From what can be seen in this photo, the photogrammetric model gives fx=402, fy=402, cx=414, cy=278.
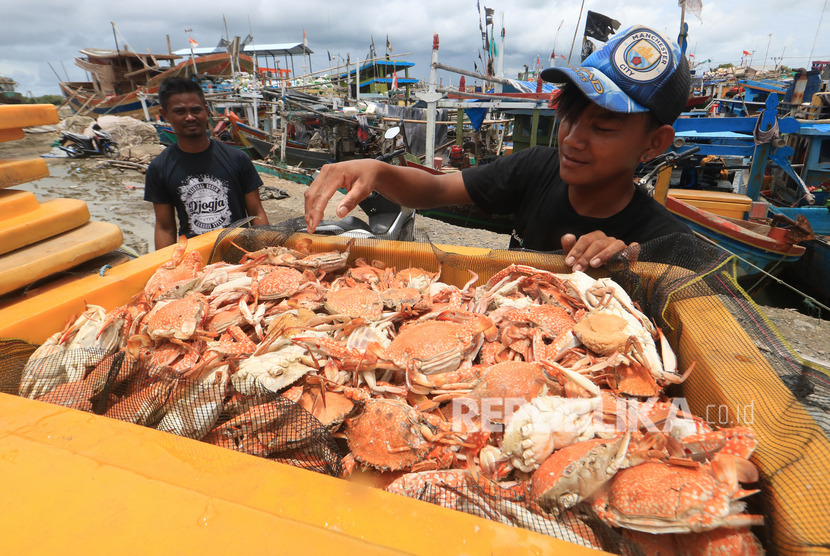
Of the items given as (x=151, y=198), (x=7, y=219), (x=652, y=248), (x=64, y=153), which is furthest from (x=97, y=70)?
(x=652, y=248)

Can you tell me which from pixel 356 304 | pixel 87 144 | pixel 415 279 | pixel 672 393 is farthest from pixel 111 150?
pixel 672 393

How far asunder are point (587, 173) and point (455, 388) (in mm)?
1287

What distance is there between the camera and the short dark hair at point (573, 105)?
6.27 ft

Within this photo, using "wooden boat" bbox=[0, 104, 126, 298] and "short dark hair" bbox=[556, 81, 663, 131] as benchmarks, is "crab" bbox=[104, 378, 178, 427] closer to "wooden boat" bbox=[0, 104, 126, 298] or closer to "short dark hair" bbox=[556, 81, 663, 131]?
"wooden boat" bbox=[0, 104, 126, 298]

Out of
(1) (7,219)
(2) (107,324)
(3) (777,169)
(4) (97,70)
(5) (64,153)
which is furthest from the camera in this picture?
(4) (97,70)

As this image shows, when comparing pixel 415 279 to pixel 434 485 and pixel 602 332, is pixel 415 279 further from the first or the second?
pixel 434 485

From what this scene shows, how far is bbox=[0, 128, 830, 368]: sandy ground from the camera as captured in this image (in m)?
4.97

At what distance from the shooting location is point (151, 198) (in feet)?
12.6

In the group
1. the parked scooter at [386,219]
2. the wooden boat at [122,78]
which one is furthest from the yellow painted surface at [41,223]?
the wooden boat at [122,78]

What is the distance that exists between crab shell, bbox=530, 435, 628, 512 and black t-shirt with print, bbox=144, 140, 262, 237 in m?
3.80

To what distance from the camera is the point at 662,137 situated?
1.97m

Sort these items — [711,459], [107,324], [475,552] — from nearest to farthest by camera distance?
[475,552], [711,459], [107,324]

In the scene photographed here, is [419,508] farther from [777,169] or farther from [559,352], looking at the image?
[777,169]

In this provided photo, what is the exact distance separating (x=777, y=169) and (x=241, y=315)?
16564 millimetres
